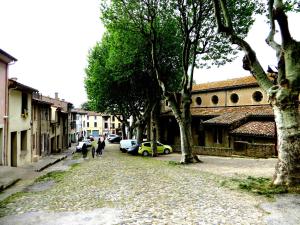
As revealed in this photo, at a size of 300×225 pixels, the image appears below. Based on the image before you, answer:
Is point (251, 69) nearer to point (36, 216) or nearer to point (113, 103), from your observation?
point (36, 216)

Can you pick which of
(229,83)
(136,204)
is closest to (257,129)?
(229,83)

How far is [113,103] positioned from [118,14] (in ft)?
72.6

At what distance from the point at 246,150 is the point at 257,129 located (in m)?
2.05

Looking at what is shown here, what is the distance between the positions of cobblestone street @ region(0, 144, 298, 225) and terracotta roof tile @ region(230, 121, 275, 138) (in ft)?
47.4

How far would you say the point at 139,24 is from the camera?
22281mm

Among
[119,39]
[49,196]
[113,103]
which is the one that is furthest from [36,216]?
[113,103]

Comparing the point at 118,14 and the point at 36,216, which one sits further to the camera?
the point at 118,14

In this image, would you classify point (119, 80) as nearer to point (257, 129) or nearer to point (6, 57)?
point (257, 129)

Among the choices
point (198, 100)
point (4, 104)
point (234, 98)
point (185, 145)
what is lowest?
point (185, 145)

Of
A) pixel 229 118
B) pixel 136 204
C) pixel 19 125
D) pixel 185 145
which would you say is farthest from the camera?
pixel 229 118

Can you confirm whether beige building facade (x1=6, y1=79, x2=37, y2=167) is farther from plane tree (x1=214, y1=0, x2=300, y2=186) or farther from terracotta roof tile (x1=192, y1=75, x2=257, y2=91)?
terracotta roof tile (x1=192, y1=75, x2=257, y2=91)

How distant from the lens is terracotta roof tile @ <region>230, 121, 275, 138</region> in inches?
1034

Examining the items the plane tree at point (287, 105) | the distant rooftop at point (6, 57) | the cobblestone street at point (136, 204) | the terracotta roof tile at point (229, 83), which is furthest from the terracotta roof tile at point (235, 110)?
the distant rooftop at point (6, 57)

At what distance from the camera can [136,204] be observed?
30.9 feet
